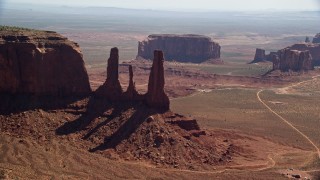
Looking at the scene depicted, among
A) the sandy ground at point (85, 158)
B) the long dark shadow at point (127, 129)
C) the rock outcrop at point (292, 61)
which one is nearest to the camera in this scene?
the sandy ground at point (85, 158)

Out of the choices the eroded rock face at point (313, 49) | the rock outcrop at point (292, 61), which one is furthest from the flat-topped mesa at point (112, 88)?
the eroded rock face at point (313, 49)

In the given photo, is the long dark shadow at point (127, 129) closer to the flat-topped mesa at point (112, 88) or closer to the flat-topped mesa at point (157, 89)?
the flat-topped mesa at point (157, 89)

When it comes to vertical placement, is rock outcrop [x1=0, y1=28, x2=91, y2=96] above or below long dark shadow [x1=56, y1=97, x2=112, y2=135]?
above

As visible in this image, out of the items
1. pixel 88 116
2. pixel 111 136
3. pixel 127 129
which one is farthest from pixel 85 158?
pixel 88 116

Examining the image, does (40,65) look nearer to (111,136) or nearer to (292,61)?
(111,136)

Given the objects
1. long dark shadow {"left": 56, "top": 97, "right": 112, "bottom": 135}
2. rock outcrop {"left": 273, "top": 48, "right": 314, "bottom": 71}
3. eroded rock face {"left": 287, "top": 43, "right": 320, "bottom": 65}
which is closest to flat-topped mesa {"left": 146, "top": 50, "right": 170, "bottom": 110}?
long dark shadow {"left": 56, "top": 97, "right": 112, "bottom": 135}

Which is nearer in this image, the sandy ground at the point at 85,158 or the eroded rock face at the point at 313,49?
the sandy ground at the point at 85,158

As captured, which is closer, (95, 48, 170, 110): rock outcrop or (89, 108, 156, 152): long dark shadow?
(89, 108, 156, 152): long dark shadow

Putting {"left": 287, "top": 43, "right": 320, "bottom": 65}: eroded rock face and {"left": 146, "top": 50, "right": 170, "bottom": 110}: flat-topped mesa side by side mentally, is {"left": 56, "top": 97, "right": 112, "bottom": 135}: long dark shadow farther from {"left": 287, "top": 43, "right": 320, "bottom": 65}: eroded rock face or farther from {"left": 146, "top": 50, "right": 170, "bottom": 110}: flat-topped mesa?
{"left": 287, "top": 43, "right": 320, "bottom": 65}: eroded rock face
